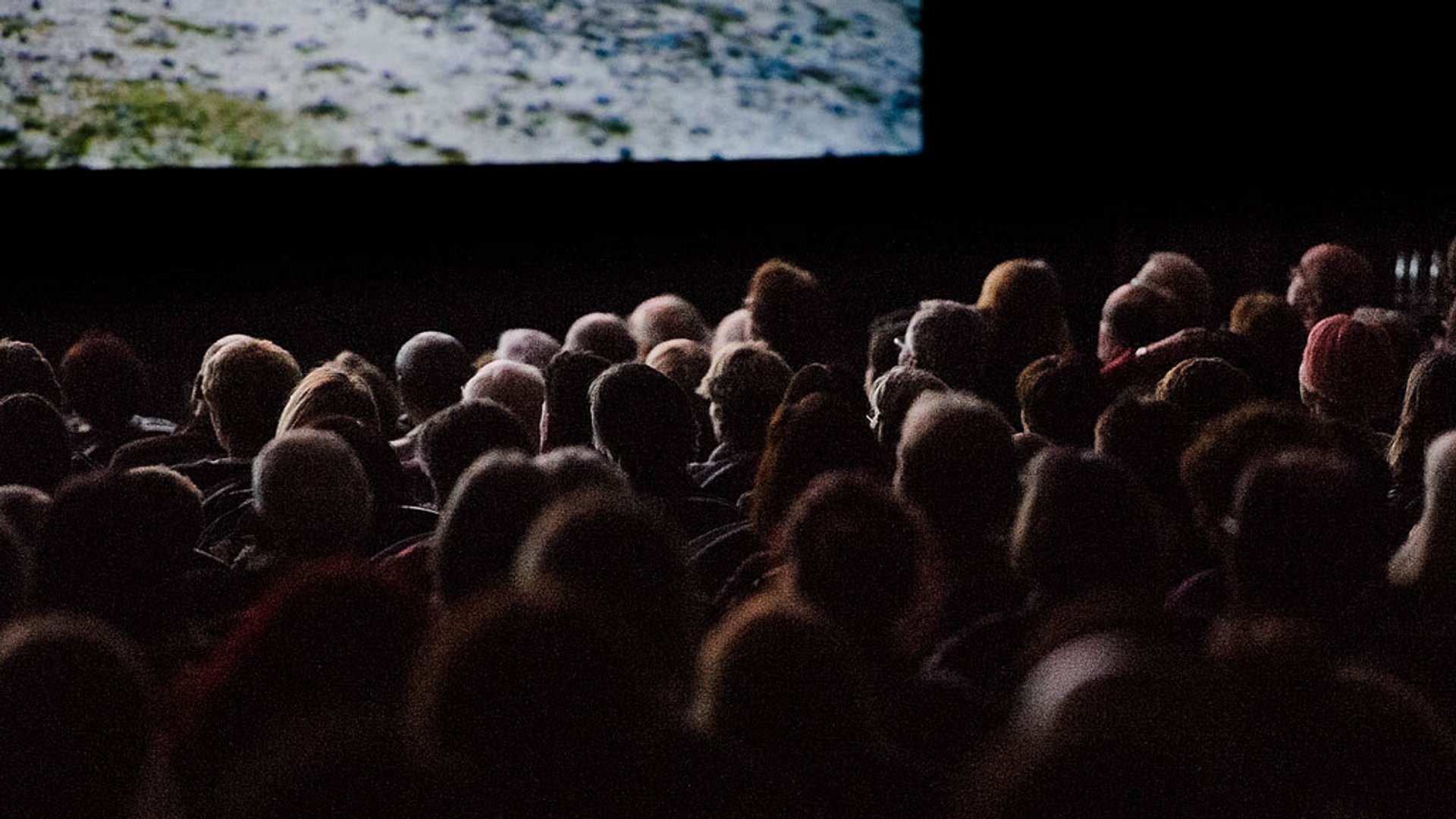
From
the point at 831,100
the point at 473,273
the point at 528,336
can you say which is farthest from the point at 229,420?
the point at 831,100

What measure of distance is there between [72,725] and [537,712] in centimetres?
46

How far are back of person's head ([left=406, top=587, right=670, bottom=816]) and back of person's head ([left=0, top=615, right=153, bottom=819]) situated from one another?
301mm

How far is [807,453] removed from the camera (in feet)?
8.18

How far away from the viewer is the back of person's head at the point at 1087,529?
6.23 feet

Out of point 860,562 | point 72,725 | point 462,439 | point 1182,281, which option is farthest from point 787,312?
point 72,725

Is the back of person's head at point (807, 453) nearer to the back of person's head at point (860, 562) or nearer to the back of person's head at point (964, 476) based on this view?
the back of person's head at point (964, 476)

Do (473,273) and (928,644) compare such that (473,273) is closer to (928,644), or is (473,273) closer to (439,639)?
(928,644)

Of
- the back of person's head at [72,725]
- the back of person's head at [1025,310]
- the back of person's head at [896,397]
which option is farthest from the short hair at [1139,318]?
the back of person's head at [72,725]

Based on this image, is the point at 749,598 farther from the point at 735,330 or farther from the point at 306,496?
the point at 735,330

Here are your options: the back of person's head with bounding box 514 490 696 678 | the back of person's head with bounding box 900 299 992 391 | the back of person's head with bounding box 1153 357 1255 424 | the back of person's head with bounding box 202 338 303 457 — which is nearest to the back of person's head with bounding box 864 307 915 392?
the back of person's head with bounding box 900 299 992 391

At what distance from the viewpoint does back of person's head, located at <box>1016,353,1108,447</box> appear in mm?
2943

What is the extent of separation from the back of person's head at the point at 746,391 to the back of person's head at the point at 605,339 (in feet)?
2.90

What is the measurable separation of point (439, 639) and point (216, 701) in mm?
271

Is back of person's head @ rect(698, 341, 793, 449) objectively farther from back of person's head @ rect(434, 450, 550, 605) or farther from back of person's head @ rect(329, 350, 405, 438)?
back of person's head @ rect(434, 450, 550, 605)
